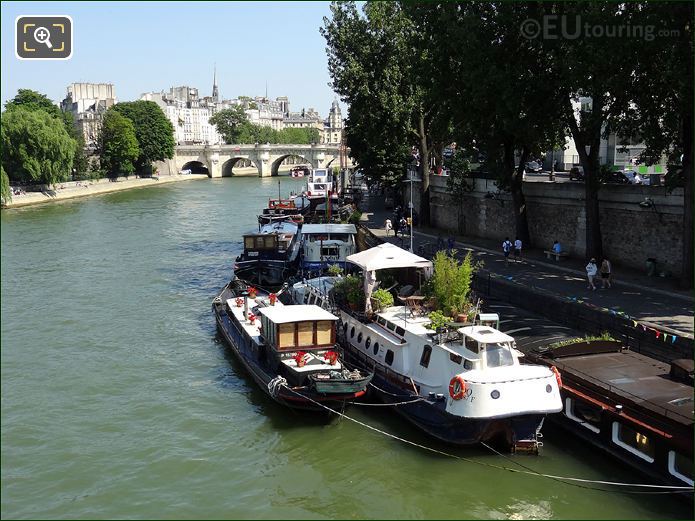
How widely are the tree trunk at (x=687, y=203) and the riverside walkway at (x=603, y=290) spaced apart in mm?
607

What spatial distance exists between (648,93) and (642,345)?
8760 millimetres

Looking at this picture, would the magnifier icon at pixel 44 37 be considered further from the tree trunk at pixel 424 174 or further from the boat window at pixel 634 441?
the tree trunk at pixel 424 174

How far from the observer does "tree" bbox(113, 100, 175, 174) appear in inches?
4082

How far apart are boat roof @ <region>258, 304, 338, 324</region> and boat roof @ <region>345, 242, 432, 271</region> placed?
1842 millimetres

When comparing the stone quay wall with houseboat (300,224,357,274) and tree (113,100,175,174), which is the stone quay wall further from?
tree (113,100,175,174)

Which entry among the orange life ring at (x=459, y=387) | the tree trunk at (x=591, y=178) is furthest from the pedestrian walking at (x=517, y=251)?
the orange life ring at (x=459, y=387)

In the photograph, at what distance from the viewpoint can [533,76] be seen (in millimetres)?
27797

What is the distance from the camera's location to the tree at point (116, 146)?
96000 millimetres

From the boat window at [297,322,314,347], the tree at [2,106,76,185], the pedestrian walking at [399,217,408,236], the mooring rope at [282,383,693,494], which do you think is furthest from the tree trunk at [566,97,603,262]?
the tree at [2,106,76,185]

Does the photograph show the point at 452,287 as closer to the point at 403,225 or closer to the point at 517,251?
the point at 517,251

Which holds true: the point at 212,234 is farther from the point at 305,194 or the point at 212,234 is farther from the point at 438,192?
the point at 438,192

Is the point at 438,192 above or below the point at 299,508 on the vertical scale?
above

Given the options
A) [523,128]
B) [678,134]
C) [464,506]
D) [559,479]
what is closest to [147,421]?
[464,506]

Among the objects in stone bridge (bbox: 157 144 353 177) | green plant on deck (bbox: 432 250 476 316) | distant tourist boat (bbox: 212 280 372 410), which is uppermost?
stone bridge (bbox: 157 144 353 177)
